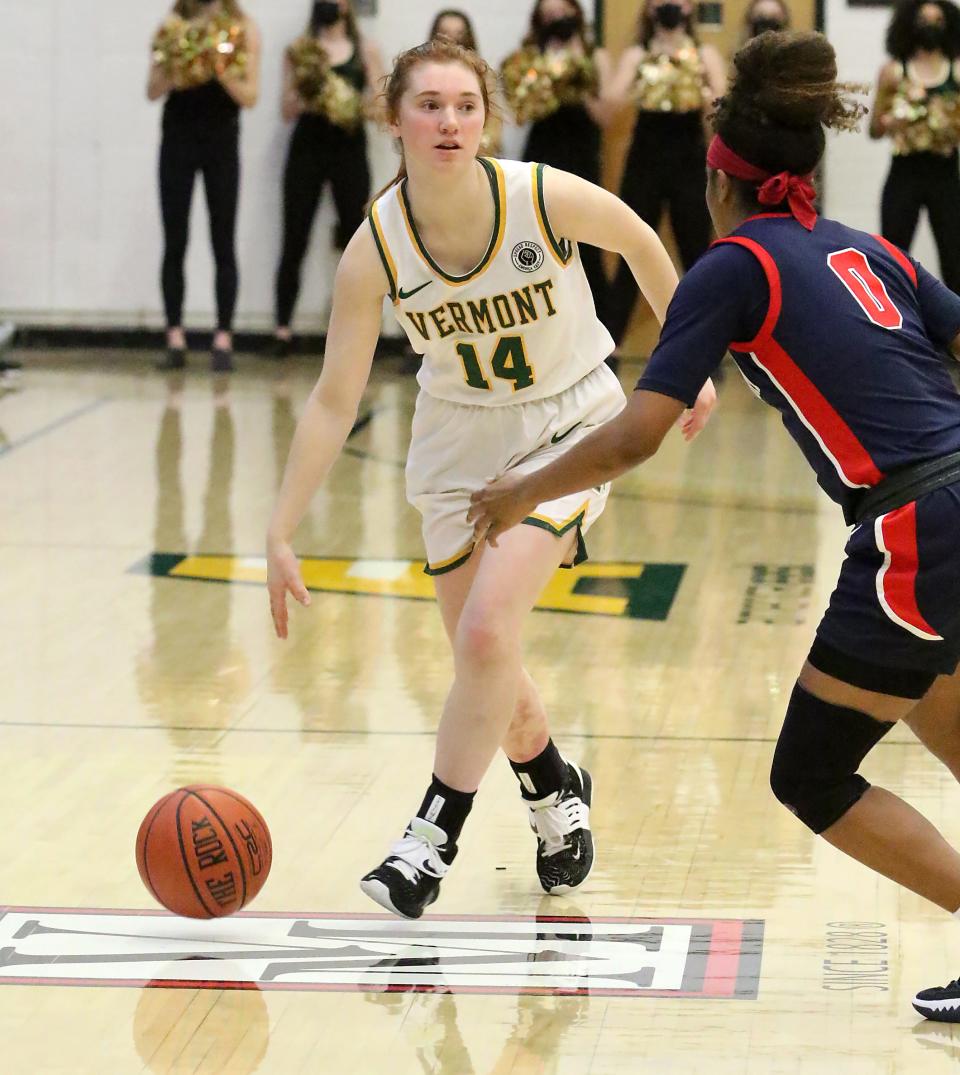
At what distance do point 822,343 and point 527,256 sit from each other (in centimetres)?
Result: 94

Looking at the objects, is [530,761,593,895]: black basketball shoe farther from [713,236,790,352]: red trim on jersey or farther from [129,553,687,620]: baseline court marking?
[129,553,687,620]: baseline court marking

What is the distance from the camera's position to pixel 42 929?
11.8ft

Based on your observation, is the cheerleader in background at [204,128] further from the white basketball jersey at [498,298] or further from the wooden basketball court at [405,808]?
the white basketball jersey at [498,298]

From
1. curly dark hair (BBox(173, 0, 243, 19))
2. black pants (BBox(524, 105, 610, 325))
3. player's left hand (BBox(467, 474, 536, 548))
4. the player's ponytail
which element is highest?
the player's ponytail

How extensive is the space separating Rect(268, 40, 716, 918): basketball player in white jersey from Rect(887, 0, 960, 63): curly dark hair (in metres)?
7.60

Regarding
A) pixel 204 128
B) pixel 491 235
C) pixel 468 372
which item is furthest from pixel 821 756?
pixel 204 128

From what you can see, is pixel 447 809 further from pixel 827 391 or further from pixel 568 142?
pixel 568 142

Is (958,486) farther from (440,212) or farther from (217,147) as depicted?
(217,147)

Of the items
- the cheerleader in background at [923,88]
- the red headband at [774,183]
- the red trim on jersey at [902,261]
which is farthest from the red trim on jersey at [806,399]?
the cheerleader in background at [923,88]

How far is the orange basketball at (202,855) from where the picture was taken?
3529mm

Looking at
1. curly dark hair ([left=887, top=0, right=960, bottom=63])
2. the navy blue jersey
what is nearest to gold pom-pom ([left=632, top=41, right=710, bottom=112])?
curly dark hair ([left=887, top=0, right=960, bottom=63])

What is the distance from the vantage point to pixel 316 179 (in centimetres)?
1180

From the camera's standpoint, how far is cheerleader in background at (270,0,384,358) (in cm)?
1144

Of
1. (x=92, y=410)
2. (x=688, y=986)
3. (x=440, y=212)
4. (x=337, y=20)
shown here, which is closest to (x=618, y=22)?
(x=337, y=20)
